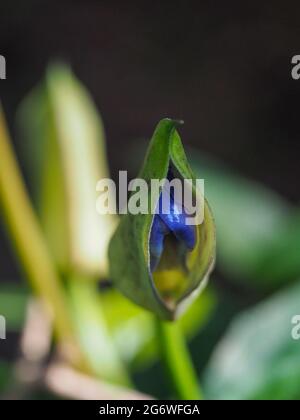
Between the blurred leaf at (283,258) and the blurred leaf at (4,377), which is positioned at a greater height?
the blurred leaf at (283,258)

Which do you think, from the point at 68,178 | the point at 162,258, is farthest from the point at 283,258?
the point at 162,258

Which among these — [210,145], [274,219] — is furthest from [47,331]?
[210,145]

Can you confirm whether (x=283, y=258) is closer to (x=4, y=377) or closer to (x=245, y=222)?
(x=245, y=222)

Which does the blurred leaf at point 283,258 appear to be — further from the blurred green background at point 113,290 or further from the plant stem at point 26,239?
the plant stem at point 26,239

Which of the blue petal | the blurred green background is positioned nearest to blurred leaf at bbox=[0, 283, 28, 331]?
the blurred green background

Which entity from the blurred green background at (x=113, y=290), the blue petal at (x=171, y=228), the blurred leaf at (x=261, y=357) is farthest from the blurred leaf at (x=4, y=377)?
the blue petal at (x=171, y=228)

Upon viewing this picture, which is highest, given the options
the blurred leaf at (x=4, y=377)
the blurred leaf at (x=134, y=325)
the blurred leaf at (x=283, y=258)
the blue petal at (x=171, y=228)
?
the blue petal at (x=171, y=228)
